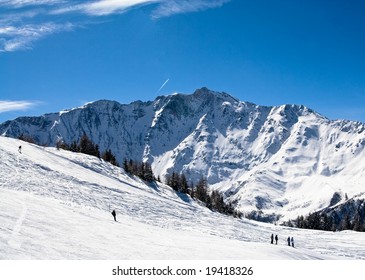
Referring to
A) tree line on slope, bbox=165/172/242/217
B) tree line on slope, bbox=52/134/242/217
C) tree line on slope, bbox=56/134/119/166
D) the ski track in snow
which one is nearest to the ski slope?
the ski track in snow

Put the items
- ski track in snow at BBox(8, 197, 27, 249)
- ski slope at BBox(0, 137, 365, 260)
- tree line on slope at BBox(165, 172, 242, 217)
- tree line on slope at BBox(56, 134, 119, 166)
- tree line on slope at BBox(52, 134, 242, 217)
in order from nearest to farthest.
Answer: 1. ski track in snow at BBox(8, 197, 27, 249)
2. ski slope at BBox(0, 137, 365, 260)
3. tree line on slope at BBox(52, 134, 242, 217)
4. tree line on slope at BBox(56, 134, 119, 166)
5. tree line on slope at BBox(165, 172, 242, 217)

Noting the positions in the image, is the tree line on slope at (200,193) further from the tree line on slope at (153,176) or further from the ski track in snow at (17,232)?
the ski track in snow at (17,232)

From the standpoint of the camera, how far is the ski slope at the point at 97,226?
92.9 ft

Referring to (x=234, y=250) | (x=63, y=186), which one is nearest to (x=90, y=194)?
(x=63, y=186)

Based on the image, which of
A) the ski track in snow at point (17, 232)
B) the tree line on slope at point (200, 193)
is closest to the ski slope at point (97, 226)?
the ski track in snow at point (17, 232)

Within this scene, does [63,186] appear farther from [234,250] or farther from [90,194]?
[234,250]

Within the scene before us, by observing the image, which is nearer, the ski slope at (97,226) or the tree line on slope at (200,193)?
the ski slope at (97,226)

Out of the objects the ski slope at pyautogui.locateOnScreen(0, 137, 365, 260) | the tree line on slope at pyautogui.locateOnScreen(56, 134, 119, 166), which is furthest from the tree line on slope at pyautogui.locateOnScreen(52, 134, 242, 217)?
the ski slope at pyautogui.locateOnScreen(0, 137, 365, 260)

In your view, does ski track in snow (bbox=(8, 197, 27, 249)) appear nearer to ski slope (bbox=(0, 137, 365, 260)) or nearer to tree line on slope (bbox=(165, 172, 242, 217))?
ski slope (bbox=(0, 137, 365, 260))

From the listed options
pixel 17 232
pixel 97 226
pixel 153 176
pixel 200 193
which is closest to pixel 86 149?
pixel 153 176

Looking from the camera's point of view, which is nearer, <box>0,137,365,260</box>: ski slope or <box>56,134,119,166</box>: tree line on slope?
<box>0,137,365,260</box>: ski slope

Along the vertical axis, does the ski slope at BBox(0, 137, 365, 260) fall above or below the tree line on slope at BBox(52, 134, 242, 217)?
below

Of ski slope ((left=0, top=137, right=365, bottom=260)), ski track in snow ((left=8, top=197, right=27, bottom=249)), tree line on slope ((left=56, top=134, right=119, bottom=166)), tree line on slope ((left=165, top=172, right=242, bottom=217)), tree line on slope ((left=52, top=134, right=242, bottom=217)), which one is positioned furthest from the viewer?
tree line on slope ((left=165, top=172, right=242, bottom=217))

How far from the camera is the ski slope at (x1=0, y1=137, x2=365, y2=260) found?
1115 inches
